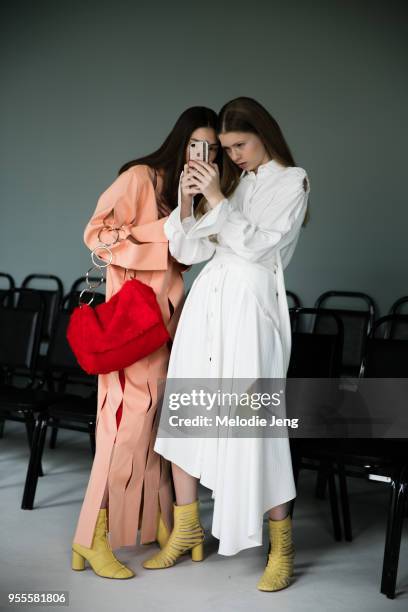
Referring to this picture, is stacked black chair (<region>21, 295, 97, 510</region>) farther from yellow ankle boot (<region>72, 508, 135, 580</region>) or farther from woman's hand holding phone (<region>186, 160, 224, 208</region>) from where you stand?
Answer: woman's hand holding phone (<region>186, 160, 224, 208</region>)

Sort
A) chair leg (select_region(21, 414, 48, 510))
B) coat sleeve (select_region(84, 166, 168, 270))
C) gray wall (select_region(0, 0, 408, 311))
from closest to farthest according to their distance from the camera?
coat sleeve (select_region(84, 166, 168, 270)) < chair leg (select_region(21, 414, 48, 510)) < gray wall (select_region(0, 0, 408, 311))

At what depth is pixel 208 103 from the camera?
4809 millimetres

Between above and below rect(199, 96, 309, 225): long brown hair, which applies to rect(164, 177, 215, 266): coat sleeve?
below

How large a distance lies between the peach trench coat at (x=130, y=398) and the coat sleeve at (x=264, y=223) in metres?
0.27

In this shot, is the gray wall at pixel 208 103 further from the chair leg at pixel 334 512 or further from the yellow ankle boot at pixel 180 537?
the yellow ankle boot at pixel 180 537

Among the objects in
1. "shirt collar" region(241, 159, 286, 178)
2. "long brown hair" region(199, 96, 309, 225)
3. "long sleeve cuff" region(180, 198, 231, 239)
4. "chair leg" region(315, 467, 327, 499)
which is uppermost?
"long brown hair" region(199, 96, 309, 225)

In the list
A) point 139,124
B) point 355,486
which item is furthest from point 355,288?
point 139,124

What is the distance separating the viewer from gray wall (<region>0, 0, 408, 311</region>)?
4277 mm

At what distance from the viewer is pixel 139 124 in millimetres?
5090

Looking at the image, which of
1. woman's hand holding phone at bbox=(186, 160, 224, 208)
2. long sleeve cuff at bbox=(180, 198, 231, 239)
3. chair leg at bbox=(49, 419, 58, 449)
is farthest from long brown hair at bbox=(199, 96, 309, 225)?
chair leg at bbox=(49, 419, 58, 449)

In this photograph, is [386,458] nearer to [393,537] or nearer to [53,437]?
[393,537]

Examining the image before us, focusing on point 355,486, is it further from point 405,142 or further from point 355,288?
point 405,142

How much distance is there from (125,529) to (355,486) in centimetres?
160

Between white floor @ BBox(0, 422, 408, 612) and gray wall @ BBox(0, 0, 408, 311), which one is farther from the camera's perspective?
gray wall @ BBox(0, 0, 408, 311)
